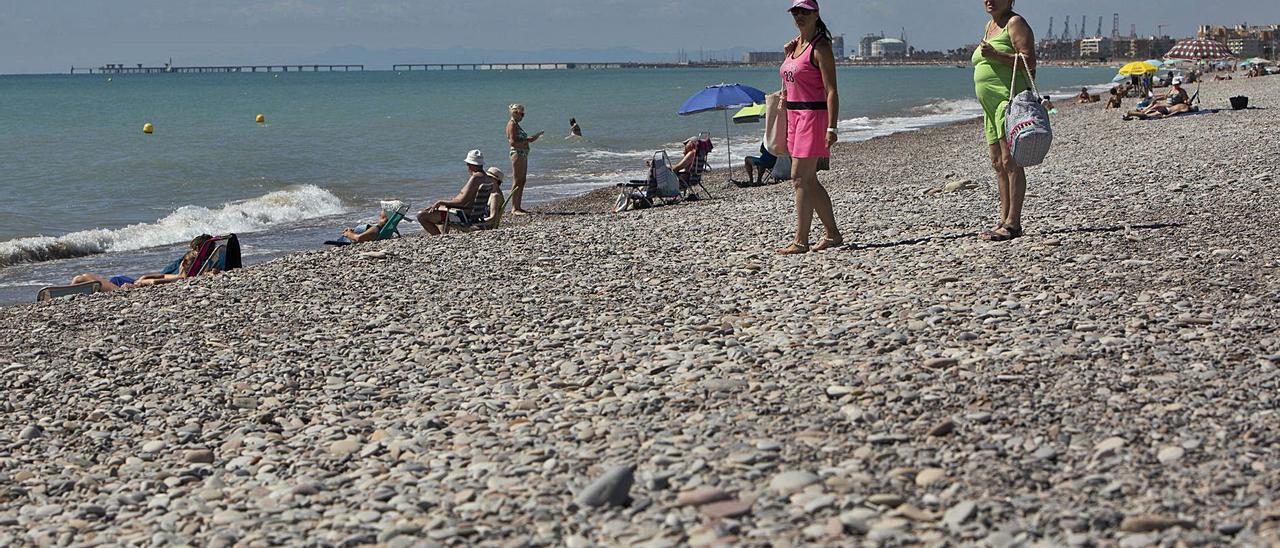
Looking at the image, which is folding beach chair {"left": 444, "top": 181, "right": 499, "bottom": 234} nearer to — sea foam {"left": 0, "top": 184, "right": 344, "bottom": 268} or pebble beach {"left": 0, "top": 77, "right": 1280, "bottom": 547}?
pebble beach {"left": 0, "top": 77, "right": 1280, "bottom": 547}

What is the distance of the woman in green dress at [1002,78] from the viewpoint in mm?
7371

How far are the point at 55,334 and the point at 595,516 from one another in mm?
4586

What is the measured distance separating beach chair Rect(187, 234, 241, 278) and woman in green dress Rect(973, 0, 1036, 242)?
578 centimetres

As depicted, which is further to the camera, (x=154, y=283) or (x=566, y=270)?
(x=154, y=283)

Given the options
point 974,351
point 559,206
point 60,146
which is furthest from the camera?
point 60,146

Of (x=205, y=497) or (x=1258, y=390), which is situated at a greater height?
(x=1258, y=390)

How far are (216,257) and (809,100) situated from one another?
198 inches

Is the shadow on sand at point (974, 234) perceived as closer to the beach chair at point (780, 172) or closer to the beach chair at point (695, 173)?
the beach chair at point (695, 173)

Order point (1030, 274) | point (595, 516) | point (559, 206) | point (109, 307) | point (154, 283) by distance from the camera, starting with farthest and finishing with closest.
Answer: point (559, 206) → point (154, 283) → point (109, 307) → point (1030, 274) → point (595, 516)

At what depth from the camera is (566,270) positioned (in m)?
8.36

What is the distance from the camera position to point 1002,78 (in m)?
7.59

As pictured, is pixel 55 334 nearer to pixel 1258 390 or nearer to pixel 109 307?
pixel 109 307

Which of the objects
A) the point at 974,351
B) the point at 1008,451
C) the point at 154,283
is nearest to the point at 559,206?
the point at 154,283

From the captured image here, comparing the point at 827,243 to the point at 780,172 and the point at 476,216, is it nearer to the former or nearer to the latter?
the point at 476,216
